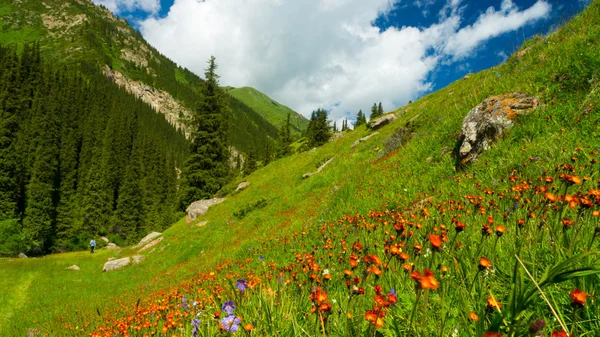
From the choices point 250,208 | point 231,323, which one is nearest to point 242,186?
point 250,208

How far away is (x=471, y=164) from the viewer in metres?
6.14

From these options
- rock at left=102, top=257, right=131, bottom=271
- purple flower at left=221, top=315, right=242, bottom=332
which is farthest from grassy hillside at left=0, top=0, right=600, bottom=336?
rock at left=102, top=257, right=131, bottom=271

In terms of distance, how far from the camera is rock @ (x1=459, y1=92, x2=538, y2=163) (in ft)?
20.5

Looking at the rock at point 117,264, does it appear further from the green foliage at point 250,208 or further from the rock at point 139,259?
the green foliage at point 250,208

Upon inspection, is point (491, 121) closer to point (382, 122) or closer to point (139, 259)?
point (382, 122)

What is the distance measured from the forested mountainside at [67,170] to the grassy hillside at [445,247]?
4113cm

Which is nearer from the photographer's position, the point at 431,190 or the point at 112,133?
the point at 431,190

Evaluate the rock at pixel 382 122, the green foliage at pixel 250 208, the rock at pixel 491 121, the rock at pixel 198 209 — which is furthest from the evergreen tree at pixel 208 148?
the rock at pixel 491 121

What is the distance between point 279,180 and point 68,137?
73.8 meters

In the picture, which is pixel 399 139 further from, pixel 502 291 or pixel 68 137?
pixel 68 137

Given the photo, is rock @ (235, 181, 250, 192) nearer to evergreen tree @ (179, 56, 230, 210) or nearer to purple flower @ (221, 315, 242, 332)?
evergreen tree @ (179, 56, 230, 210)

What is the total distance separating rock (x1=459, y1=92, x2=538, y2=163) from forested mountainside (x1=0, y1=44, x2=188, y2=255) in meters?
43.2

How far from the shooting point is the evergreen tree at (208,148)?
1406 inches

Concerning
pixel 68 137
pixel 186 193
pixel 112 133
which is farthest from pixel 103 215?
pixel 186 193
